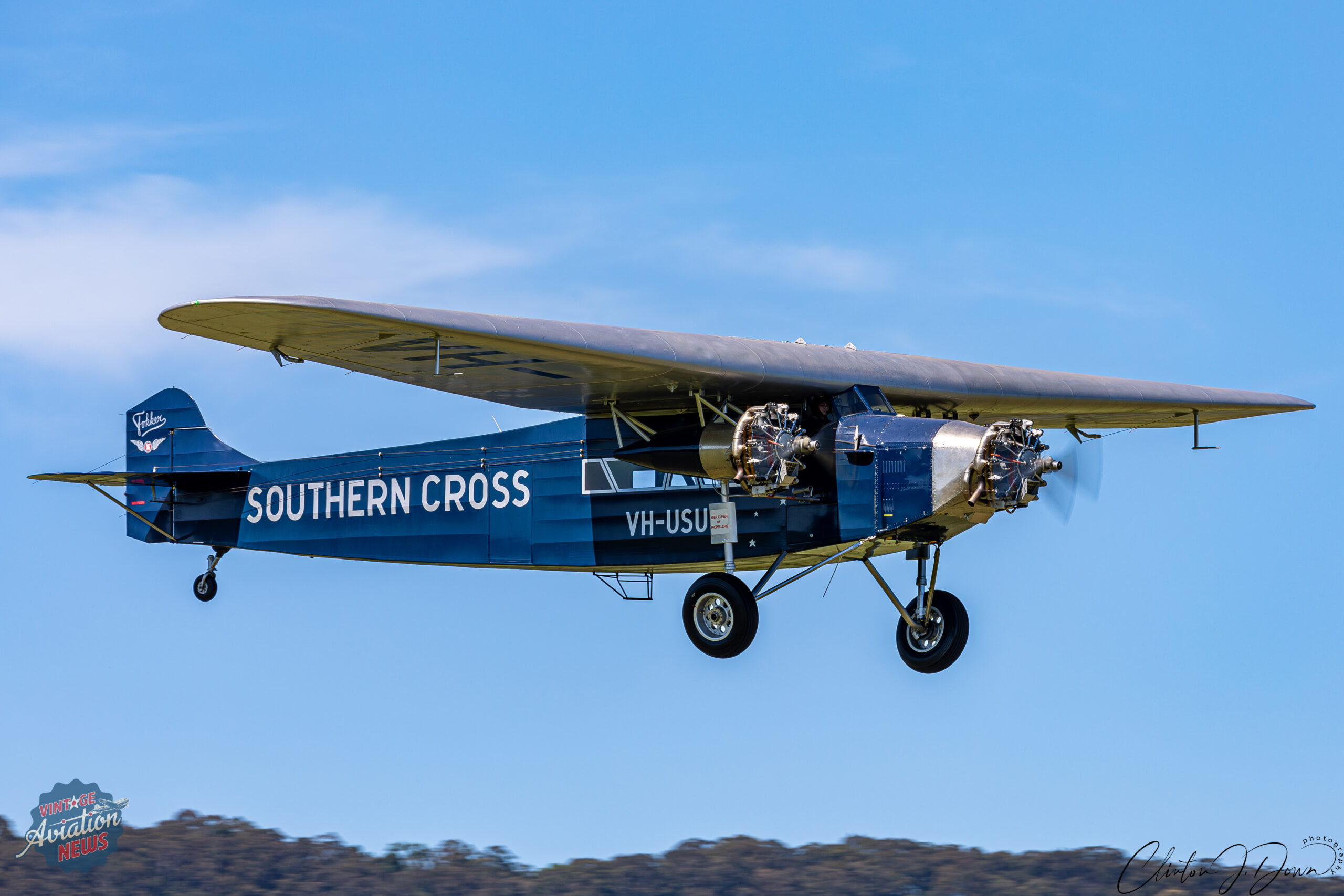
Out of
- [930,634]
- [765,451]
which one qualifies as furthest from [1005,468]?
[930,634]

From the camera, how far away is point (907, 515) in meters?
15.7

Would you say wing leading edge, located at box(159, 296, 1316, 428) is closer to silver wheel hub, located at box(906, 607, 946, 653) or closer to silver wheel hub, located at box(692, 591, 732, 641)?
silver wheel hub, located at box(692, 591, 732, 641)

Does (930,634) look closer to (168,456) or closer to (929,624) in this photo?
(929,624)

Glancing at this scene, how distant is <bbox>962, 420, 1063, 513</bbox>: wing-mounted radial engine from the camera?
1519 cm

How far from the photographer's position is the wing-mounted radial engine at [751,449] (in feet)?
52.0

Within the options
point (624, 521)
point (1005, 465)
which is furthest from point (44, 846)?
point (1005, 465)

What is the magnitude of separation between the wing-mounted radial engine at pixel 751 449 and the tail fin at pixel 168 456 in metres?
8.98

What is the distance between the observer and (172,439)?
23484 mm

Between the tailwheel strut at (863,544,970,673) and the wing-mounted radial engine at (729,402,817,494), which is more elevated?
the wing-mounted radial engine at (729,402,817,494)

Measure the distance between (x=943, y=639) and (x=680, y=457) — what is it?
3.97m

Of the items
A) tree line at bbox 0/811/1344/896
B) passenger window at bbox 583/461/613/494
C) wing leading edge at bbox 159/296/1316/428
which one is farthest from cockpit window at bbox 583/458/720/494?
tree line at bbox 0/811/1344/896

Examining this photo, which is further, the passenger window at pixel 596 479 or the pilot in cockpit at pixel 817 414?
the passenger window at pixel 596 479

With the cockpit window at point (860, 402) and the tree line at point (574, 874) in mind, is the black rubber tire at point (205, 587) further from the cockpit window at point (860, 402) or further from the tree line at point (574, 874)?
the tree line at point (574, 874)

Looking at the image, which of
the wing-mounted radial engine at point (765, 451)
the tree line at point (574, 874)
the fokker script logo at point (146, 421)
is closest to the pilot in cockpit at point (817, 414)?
the wing-mounted radial engine at point (765, 451)
